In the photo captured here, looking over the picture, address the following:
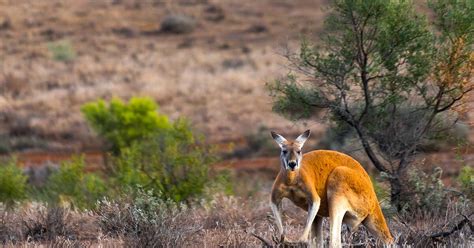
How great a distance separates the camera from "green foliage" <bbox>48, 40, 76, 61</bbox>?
54750mm

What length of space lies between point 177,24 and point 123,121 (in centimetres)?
3244

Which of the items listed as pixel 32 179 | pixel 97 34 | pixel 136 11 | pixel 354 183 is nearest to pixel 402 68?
pixel 354 183

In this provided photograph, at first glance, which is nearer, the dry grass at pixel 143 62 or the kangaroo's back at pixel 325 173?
the kangaroo's back at pixel 325 173

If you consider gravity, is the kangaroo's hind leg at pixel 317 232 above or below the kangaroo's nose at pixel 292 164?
below

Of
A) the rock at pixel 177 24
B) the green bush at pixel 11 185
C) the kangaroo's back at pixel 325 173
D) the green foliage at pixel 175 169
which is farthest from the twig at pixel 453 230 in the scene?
the rock at pixel 177 24

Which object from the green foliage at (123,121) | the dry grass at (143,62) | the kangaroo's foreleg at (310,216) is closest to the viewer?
the kangaroo's foreleg at (310,216)

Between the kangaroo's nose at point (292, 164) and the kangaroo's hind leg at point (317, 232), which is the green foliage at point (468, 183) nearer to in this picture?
the kangaroo's hind leg at point (317, 232)

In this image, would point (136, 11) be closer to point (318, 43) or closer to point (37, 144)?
point (37, 144)

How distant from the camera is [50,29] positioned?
63.1 m

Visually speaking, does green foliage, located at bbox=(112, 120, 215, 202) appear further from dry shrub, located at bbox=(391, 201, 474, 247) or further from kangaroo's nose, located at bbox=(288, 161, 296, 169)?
kangaroo's nose, located at bbox=(288, 161, 296, 169)

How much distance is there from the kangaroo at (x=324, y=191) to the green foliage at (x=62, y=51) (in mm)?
46596

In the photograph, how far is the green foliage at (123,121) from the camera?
30688 mm

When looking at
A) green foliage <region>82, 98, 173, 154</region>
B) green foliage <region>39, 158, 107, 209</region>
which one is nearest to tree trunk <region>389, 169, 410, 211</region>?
green foliage <region>39, 158, 107, 209</region>

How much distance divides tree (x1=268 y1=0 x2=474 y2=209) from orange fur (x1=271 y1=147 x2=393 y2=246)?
118 inches
